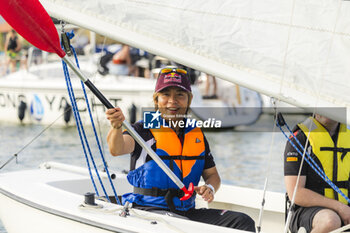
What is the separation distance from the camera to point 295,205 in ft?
7.97

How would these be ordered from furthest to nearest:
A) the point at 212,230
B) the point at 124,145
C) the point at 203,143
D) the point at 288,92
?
the point at 203,143 → the point at 124,145 → the point at 212,230 → the point at 288,92

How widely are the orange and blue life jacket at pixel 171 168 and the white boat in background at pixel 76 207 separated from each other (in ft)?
0.39

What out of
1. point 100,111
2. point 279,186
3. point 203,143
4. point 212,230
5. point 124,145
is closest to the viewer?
point 212,230

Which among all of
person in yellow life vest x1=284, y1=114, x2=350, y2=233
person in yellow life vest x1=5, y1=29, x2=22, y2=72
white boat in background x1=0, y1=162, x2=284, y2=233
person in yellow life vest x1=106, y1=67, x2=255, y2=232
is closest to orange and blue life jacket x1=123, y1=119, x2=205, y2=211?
person in yellow life vest x1=106, y1=67, x2=255, y2=232

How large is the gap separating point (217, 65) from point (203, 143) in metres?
0.54

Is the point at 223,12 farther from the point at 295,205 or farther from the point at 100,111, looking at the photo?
the point at 100,111

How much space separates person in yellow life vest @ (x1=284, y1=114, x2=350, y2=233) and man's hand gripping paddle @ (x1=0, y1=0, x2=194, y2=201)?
0.43 metres

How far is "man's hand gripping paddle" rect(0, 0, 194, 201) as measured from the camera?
2.20m

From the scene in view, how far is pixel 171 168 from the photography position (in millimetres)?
2562

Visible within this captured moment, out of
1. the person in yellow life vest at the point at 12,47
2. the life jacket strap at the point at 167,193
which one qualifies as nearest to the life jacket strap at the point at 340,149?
the life jacket strap at the point at 167,193

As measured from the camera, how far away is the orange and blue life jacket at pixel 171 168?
8.29 feet

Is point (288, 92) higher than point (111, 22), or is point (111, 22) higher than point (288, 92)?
point (111, 22)

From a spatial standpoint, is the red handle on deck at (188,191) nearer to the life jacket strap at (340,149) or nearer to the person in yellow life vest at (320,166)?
the person in yellow life vest at (320,166)

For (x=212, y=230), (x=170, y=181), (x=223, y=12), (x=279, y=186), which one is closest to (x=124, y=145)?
(x=170, y=181)
